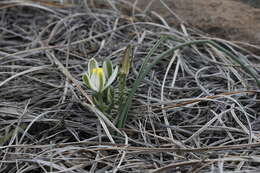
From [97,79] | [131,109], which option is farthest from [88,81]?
[131,109]

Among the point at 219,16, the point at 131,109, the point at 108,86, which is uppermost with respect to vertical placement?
the point at 219,16

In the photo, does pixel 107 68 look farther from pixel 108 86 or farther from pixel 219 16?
pixel 219 16

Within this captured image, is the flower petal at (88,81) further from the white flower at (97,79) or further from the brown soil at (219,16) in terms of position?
the brown soil at (219,16)

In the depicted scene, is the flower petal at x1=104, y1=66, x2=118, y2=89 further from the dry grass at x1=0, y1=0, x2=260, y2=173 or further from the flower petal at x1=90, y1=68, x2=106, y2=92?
the dry grass at x1=0, y1=0, x2=260, y2=173

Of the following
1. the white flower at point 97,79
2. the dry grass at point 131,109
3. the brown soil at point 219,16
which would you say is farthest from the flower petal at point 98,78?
the brown soil at point 219,16

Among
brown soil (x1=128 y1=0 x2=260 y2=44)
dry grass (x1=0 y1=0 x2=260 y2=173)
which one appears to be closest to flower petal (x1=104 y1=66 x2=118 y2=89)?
dry grass (x1=0 y1=0 x2=260 y2=173)

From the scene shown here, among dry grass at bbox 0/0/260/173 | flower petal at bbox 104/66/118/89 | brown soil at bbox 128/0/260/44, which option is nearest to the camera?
dry grass at bbox 0/0/260/173
